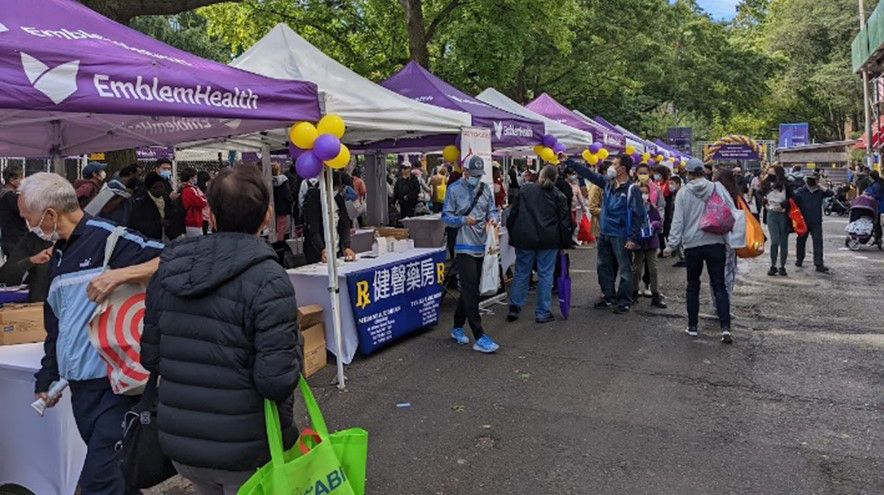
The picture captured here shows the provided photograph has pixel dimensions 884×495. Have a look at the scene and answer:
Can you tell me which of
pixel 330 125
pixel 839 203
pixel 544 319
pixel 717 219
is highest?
pixel 330 125

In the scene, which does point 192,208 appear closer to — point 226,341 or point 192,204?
point 192,204

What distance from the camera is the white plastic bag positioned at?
23.7 feet

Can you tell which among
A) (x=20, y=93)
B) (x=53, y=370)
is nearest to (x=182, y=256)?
(x=53, y=370)

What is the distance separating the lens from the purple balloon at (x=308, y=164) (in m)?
5.67

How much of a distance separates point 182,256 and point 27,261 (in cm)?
325

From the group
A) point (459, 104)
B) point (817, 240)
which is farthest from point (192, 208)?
point (817, 240)

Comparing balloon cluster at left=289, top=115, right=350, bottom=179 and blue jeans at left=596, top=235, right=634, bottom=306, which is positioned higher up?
balloon cluster at left=289, top=115, right=350, bottom=179

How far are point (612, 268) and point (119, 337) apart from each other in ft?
23.8

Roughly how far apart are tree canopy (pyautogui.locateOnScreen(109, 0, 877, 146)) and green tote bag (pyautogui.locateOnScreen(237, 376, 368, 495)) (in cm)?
831

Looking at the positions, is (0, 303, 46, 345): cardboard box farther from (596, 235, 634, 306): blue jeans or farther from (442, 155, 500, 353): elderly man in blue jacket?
(596, 235, 634, 306): blue jeans

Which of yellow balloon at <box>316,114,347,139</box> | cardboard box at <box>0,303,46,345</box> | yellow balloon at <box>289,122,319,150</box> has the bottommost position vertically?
cardboard box at <box>0,303,46,345</box>

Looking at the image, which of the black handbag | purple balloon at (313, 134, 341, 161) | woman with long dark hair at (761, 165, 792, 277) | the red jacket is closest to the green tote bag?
the black handbag

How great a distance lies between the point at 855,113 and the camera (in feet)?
152

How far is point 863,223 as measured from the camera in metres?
15.3
